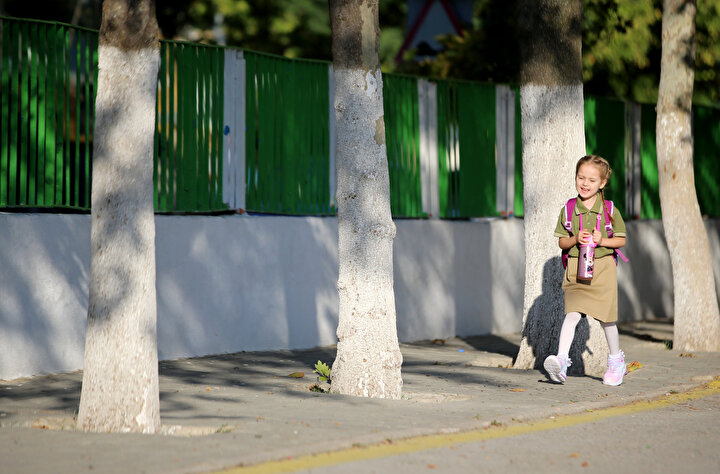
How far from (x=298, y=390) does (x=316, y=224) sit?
4251 millimetres

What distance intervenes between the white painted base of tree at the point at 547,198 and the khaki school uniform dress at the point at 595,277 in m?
1.06

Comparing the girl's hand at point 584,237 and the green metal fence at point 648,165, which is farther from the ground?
Result: the green metal fence at point 648,165

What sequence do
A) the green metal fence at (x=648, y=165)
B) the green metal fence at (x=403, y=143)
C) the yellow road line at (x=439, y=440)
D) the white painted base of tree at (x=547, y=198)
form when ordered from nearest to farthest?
the yellow road line at (x=439, y=440) < the white painted base of tree at (x=547, y=198) < the green metal fence at (x=403, y=143) < the green metal fence at (x=648, y=165)

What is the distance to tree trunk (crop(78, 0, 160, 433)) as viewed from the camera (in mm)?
6914

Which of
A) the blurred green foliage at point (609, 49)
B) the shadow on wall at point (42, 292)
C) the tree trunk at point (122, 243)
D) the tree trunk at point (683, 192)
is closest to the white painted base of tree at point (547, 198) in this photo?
the tree trunk at point (683, 192)

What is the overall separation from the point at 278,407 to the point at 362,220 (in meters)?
1.53

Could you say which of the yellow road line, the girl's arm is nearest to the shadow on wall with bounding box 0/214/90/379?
the yellow road line

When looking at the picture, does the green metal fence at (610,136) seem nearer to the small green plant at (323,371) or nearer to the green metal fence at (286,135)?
the green metal fence at (286,135)

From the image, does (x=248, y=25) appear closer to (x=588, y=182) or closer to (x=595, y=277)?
(x=588, y=182)

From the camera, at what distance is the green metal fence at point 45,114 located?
32.6 feet

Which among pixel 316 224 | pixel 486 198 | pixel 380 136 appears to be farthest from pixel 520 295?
pixel 380 136

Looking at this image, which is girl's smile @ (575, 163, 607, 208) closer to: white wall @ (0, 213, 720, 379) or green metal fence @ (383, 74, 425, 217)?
white wall @ (0, 213, 720, 379)

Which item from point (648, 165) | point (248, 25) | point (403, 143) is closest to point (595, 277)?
point (403, 143)

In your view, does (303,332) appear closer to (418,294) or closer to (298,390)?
(418,294)
